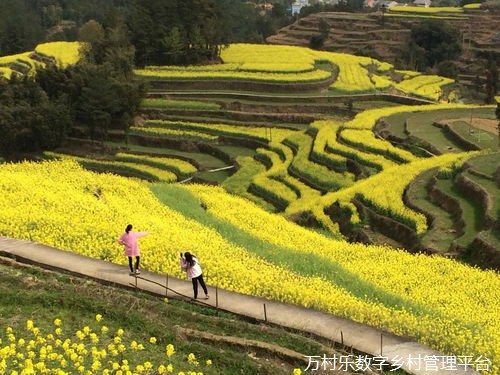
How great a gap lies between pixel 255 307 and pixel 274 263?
550 centimetres

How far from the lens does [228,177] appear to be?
37.5 metres

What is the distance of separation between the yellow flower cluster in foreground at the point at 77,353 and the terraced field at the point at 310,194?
12.9 ft

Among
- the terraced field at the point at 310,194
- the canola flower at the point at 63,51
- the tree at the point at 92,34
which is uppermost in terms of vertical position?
the tree at the point at 92,34

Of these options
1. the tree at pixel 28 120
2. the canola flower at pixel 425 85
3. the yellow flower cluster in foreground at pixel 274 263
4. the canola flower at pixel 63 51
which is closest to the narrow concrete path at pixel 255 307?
the yellow flower cluster in foreground at pixel 274 263

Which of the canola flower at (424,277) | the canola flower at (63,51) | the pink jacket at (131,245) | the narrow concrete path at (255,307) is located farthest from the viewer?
the canola flower at (63,51)

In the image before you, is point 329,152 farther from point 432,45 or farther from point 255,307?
point 432,45

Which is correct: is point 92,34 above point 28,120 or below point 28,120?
above

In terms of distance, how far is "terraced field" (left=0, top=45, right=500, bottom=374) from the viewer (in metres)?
14.6

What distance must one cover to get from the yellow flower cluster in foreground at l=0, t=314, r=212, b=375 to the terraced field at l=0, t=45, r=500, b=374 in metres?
3.94

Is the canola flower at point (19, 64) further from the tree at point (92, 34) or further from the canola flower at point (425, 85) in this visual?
the canola flower at point (425, 85)

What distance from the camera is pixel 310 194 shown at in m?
31.1

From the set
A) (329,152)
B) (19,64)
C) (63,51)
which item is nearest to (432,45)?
(63,51)

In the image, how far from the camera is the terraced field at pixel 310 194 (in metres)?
14.6

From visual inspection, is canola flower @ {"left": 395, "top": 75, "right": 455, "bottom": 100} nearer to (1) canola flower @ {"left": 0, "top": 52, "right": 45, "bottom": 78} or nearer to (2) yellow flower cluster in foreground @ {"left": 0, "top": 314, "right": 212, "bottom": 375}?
(1) canola flower @ {"left": 0, "top": 52, "right": 45, "bottom": 78}
